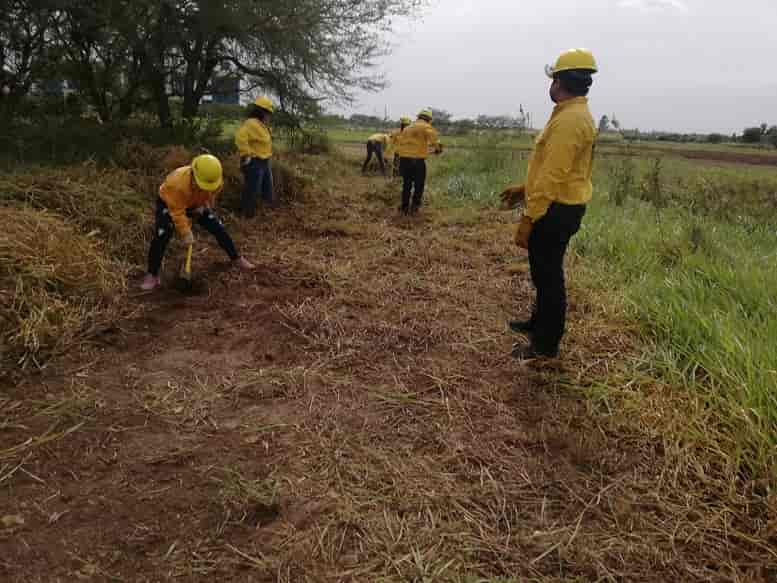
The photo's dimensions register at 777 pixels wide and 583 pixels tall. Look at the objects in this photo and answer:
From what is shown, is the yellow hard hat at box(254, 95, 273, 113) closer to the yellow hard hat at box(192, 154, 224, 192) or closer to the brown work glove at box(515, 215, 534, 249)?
the yellow hard hat at box(192, 154, 224, 192)

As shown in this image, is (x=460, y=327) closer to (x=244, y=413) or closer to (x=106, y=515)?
(x=244, y=413)

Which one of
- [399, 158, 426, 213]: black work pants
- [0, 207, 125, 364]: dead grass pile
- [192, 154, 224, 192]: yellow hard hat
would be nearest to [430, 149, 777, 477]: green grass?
[399, 158, 426, 213]: black work pants

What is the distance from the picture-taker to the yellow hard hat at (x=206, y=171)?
12.1ft

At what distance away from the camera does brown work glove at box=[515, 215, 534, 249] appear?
2.87 metres

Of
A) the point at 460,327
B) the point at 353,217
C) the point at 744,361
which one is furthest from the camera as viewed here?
the point at 353,217

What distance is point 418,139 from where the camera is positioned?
7.07 metres

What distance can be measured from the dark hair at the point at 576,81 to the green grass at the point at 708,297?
4.86ft

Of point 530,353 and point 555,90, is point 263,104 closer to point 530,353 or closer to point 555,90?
point 555,90

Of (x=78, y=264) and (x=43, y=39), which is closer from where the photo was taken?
(x=78, y=264)

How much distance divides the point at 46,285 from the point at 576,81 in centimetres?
345

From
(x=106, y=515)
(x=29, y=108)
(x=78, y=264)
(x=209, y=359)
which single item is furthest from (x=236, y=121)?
(x=106, y=515)

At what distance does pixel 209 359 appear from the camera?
309 centimetres

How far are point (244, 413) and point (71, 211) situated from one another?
10.2 feet

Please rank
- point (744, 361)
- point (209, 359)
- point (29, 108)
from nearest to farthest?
1. point (744, 361)
2. point (209, 359)
3. point (29, 108)
